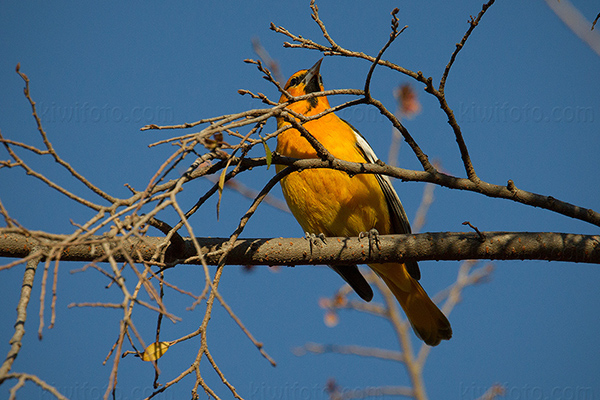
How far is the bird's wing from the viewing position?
3.85 metres

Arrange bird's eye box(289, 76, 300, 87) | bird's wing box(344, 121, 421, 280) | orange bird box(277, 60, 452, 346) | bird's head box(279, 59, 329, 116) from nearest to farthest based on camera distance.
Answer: orange bird box(277, 60, 452, 346)
bird's wing box(344, 121, 421, 280)
bird's head box(279, 59, 329, 116)
bird's eye box(289, 76, 300, 87)

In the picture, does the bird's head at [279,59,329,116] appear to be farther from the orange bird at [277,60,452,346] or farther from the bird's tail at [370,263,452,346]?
the bird's tail at [370,263,452,346]

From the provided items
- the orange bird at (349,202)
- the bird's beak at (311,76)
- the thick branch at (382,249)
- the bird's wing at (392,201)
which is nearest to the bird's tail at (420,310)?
the orange bird at (349,202)

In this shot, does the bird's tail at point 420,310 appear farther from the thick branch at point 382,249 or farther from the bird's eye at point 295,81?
the bird's eye at point 295,81

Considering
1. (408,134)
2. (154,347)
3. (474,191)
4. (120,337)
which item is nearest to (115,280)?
(120,337)

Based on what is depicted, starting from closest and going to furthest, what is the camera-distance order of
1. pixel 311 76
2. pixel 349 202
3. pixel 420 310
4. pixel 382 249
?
pixel 382 249 < pixel 349 202 < pixel 420 310 < pixel 311 76

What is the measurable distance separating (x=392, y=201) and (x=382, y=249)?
1086 millimetres

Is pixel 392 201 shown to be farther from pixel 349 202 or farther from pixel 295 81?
pixel 295 81

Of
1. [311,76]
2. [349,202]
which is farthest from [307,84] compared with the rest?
[349,202]

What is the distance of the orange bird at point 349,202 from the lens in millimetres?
3666

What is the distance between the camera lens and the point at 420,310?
4.30 m

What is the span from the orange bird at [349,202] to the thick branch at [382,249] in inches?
29.8

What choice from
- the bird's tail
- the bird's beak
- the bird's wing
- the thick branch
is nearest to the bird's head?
the bird's beak

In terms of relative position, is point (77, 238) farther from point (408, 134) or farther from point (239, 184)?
point (239, 184)
